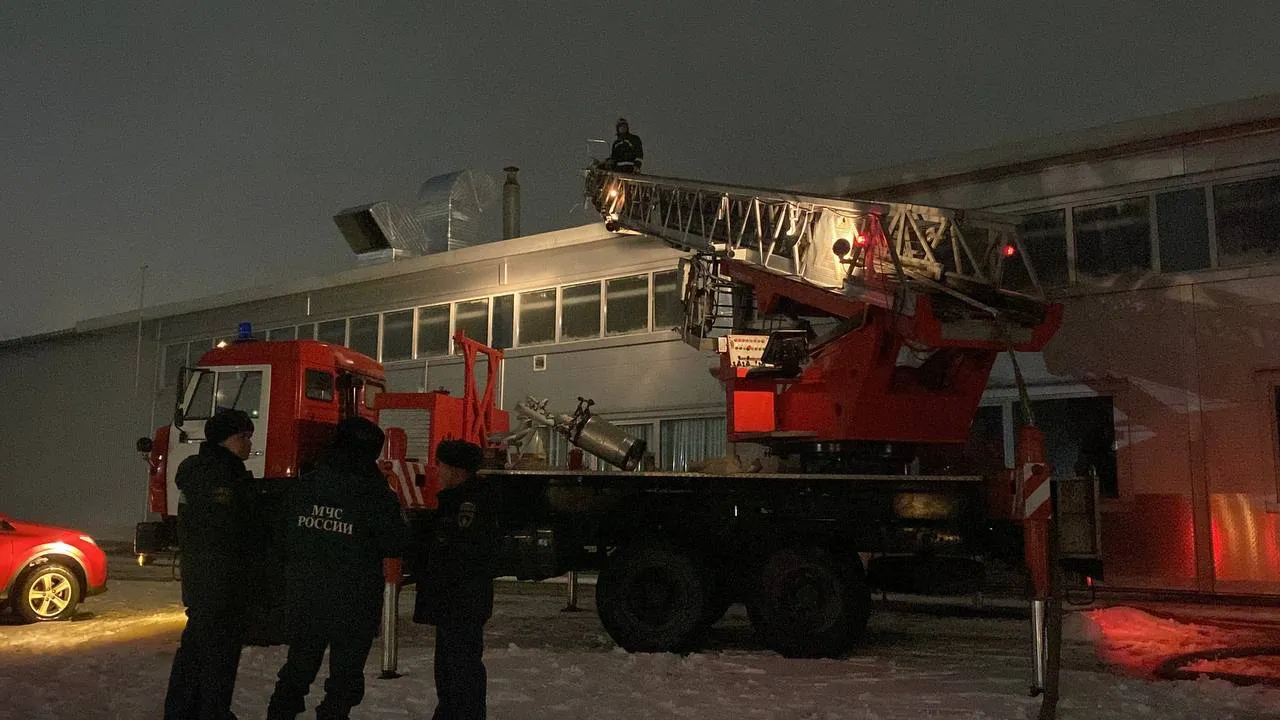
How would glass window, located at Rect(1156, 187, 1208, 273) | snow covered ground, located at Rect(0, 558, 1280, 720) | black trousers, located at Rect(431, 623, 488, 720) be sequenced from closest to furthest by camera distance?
black trousers, located at Rect(431, 623, 488, 720)
snow covered ground, located at Rect(0, 558, 1280, 720)
glass window, located at Rect(1156, 187, 1208, 273)

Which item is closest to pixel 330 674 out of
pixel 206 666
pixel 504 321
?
pixel 206 666

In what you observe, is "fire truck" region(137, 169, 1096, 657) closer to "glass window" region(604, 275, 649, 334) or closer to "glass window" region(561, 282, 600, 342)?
"glass window" region(604, 275, 649, 334)

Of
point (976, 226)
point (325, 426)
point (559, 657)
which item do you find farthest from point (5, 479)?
point (976, 226)

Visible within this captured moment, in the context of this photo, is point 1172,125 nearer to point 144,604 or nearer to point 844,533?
point 844,533

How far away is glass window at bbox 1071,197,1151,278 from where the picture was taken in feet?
38.9

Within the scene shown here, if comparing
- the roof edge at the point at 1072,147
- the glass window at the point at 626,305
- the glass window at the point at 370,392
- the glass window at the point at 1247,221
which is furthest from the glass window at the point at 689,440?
the glass window at the point at 1247,221

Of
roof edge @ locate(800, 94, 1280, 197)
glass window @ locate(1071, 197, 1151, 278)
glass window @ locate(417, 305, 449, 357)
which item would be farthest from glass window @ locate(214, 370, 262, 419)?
glass window @ locate(1071, 197, 1151, 278)

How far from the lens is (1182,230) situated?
38.2 ft

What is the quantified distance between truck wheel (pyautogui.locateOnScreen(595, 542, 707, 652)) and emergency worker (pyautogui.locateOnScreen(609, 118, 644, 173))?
544cm

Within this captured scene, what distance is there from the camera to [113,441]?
78.0 feet

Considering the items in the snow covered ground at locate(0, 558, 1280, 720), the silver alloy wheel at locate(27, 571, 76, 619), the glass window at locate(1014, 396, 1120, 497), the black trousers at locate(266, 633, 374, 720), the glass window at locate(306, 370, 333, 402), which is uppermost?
the glass window at locate(306, 370, 333, 402)

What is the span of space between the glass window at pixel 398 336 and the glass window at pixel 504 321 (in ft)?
7.15

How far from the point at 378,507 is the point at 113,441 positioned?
22.7 m

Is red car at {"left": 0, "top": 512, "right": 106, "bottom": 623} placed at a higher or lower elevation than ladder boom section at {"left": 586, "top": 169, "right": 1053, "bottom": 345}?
lower
